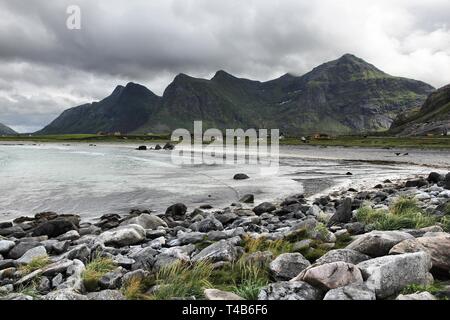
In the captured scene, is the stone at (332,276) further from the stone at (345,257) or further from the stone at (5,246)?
the stone at (5,246)

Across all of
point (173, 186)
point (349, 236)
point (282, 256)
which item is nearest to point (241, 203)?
point (173, 186)

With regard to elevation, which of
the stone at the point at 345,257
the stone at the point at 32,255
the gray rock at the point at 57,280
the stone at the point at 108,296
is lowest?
the stone at the point at 32,255

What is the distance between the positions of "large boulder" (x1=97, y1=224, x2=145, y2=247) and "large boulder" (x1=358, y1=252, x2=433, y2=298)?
740 cm

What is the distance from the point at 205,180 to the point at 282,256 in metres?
28.2

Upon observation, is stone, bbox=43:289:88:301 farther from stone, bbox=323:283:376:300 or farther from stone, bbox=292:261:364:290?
stone, bbox=323:283:376:300

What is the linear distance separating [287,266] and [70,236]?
29.4 feet

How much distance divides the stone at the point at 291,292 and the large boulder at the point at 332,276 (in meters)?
0.13

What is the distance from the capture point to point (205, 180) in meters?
35.7

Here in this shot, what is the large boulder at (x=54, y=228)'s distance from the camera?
14273 millimetres

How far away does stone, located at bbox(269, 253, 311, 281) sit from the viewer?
7.24 m

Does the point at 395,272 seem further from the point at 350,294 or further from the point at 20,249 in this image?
the point at 20,249

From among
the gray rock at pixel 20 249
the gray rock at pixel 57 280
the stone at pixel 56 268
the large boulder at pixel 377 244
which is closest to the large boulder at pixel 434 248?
the large boulder at pixel 377 244

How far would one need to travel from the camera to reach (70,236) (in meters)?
13.3
